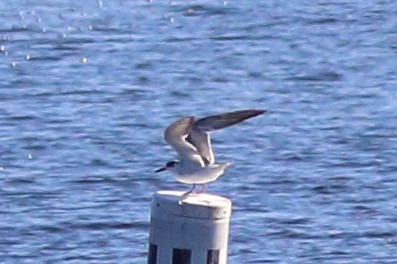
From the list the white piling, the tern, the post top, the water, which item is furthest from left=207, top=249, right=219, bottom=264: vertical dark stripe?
the water

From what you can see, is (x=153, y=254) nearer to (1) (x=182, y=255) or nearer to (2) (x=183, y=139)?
(1) (x=182, y=255)

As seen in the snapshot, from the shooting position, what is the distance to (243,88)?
1372 centimetres

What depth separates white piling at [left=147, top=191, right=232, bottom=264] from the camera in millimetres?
5105

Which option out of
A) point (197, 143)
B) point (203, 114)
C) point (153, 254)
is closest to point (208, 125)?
point (197, 143)

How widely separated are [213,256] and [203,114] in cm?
762

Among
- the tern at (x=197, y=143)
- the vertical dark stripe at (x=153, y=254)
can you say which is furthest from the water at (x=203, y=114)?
the vertical dark stripe at (x=153, y=254)

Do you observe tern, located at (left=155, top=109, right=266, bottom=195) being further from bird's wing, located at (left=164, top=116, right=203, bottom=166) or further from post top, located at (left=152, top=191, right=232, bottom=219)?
post top, located at (left=152, top=191, right=232, bottom=219)

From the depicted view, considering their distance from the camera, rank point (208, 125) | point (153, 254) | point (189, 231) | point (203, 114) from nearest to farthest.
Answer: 1. point (189, 231)
2. point (153, 254)
3. point (208, 125)
4. point (203, 114)

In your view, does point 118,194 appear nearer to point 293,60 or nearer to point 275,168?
point 275,168

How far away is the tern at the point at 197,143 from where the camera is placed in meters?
5.91

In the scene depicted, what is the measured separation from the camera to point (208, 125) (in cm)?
596

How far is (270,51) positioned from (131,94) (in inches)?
83.1

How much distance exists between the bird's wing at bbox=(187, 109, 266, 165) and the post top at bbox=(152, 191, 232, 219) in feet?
2.50

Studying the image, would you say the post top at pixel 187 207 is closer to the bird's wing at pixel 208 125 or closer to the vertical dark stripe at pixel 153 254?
the vertical dark stripe at pixel 153 254
